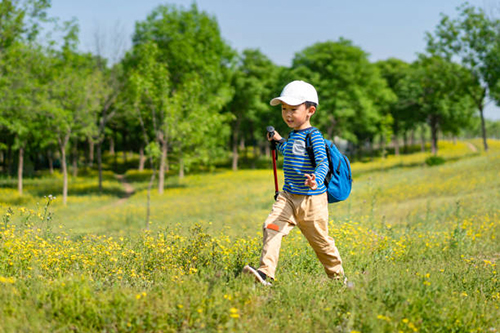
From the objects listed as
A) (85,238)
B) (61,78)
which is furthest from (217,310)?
(61,78)

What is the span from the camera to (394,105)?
176ft

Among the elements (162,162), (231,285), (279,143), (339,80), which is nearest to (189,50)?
(162,162)

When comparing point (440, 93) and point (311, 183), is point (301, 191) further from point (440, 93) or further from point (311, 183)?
point (440, 93)

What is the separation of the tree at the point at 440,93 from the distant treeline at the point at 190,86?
118 millimetres

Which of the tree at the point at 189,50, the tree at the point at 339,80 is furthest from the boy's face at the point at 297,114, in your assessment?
the tree at the point at 339,80

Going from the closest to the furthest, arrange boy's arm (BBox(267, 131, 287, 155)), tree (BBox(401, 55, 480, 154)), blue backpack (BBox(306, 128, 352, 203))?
blue backpack (BBox(306, 128, 352, 203)) → boy's arm (BBox(267, 131, 287, 155)) → tree (BBox(401, 55, 480, 154))

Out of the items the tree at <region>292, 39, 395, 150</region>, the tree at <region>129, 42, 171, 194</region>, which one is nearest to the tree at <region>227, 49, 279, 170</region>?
the tree at <region>292, 39, 395, 150</region>

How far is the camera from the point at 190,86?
2645 centimetres

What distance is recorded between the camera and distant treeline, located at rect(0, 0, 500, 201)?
73.5ft

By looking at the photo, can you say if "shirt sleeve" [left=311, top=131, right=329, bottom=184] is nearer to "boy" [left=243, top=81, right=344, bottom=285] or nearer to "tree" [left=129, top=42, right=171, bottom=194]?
"boy" [left=243, top=81, right=344, bottom=285]

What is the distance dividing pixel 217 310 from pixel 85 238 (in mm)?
3759

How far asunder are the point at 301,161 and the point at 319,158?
230 millimetres

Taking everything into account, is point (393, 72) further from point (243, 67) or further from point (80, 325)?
point (80, 325)

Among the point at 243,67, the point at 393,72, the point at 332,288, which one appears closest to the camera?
the point at 332,288
